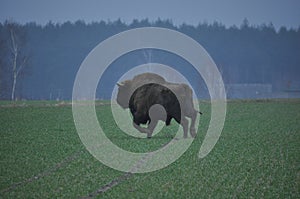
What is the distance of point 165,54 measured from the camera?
447ft

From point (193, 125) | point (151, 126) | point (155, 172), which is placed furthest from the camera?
point (151, 126)

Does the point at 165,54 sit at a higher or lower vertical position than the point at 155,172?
higher

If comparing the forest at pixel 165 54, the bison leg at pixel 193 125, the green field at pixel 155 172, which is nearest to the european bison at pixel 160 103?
the bison leg at pixel 193 125

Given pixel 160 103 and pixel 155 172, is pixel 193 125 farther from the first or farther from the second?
pixel 155 172

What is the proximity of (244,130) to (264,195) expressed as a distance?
622 inches

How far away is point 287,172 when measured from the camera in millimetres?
13469

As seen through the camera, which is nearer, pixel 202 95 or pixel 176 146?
pixel 176 146

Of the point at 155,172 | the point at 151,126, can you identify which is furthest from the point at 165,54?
the point at 155,172

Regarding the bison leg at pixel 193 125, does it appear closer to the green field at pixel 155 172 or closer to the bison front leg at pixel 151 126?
the green field at pixel 155 172

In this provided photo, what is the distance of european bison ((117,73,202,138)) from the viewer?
20703 mm

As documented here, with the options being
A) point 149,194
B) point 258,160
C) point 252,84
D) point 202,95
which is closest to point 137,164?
point 258,160

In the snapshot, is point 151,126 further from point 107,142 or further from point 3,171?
point 3,171

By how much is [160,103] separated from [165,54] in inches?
4563

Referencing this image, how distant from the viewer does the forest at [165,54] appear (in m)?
127
